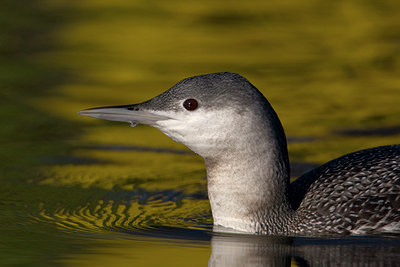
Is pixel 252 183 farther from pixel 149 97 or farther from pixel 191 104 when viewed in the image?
pixel 149 97

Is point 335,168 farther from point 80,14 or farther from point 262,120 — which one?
point 80,14

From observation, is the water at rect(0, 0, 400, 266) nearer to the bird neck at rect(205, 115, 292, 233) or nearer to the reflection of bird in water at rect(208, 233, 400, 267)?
the reflection of bird in water at rect(208, 233, 400, 267)

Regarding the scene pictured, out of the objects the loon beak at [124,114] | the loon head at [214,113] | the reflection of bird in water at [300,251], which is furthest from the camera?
the loon beak at [124,114]

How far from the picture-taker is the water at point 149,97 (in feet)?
24.3

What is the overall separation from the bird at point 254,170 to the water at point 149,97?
22 centimetres

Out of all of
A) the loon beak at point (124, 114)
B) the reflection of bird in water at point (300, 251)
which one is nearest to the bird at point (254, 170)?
the loon beak at point (124, 114)

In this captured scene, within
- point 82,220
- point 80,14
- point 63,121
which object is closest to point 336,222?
point 82,220

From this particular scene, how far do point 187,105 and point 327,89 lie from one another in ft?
20.3

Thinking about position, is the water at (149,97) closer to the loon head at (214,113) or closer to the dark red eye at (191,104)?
the loon head at (214,113)

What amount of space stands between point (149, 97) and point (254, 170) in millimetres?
5120

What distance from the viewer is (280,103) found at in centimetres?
1253

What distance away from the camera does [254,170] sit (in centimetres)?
756

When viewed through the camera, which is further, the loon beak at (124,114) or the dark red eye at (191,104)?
the loon beak at (124,114)

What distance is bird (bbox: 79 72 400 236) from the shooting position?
7.40 meters
